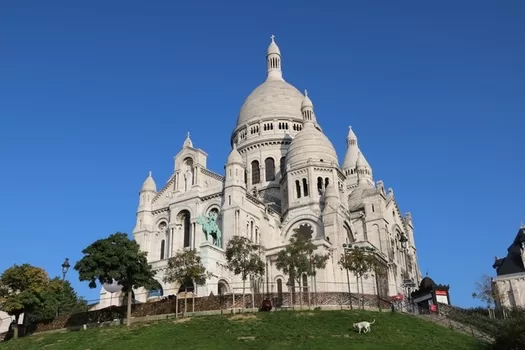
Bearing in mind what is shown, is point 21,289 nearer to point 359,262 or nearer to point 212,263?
point 212,263

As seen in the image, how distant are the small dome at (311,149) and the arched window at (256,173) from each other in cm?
885

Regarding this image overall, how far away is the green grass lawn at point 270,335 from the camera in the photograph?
27406 millimetres

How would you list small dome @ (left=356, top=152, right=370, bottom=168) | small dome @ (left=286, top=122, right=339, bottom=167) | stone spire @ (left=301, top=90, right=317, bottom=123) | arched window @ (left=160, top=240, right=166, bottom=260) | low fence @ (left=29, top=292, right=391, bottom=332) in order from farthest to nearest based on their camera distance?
small dome @ (left=356, top=152, right=370, bottom=168) → stone spire @ (left=301, top=90, right=317, bottom=123) → small dome @ (left=286, top=122, right=339, bottom=167) → arched window @ (left=160, top=240, right=166, bottom=260) → low fence @ (left=29, top=292, right=391, bottom=332)

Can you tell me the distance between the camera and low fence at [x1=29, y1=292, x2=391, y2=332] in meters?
38.3

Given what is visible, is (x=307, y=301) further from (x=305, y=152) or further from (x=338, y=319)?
(x=305, y=152)

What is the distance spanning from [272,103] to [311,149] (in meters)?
18.0

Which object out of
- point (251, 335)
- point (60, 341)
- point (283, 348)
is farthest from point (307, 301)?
point (60, 341)

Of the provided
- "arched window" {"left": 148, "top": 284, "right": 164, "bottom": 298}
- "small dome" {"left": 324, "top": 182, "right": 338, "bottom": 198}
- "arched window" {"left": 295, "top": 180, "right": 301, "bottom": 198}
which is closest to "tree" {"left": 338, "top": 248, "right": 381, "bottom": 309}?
"small dome" {"left": 324, "top": 182, "right": 338, "bottom": 198}

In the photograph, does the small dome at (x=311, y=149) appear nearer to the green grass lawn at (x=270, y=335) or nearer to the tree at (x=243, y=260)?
the tree at (x=243, y=260)

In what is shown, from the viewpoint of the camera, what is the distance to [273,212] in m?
61.1

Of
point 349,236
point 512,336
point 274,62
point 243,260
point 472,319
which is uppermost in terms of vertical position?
point 274,62

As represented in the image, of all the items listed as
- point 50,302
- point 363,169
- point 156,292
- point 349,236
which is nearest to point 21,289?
point 50,302

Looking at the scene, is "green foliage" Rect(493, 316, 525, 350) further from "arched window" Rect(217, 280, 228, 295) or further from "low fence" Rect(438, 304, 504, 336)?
"arched window" Rect(217, 280, 228, 295)

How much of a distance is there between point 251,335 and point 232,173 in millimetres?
26946
